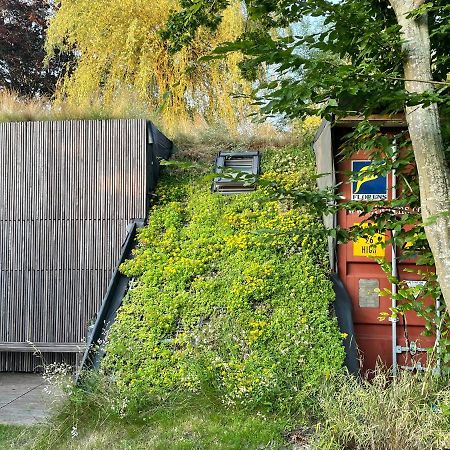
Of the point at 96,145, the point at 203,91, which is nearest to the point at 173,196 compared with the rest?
the point at 96,145

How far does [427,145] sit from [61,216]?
444 centimetres

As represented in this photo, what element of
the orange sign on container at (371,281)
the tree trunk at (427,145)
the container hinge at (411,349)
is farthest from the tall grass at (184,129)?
the tree trunk at (427,145)

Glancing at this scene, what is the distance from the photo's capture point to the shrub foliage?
3.66 metres

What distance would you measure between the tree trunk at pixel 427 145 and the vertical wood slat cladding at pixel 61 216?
3668 millimetres

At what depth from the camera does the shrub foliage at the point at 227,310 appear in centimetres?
366

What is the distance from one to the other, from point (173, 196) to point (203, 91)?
221 inches

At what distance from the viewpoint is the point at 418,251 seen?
3355 mm

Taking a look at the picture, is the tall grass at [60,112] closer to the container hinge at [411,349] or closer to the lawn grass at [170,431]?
the lawn grass at [170,431]

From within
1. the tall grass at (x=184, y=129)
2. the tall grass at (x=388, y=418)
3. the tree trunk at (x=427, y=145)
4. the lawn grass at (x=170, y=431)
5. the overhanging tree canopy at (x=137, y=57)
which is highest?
the overhanging tree canopy at (x=137, y=57)

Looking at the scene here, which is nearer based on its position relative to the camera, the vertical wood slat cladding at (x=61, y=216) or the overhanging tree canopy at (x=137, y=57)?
the vertical wood slat cladding at (x=61, y=216)

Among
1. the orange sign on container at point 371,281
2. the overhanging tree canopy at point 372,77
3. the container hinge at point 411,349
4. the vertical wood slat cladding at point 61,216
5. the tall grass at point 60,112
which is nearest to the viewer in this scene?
the overhanging tree canopy at point 372,77

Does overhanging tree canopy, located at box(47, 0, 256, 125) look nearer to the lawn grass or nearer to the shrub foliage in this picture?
the shrub foliage

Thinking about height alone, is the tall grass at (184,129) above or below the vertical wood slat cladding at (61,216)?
above

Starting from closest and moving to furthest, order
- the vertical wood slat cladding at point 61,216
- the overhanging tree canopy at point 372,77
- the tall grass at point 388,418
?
the overhanging tree canopy at point 372,77 < the tall grass at point 388,418 < the vertical wood slat cladding at point 61,216
